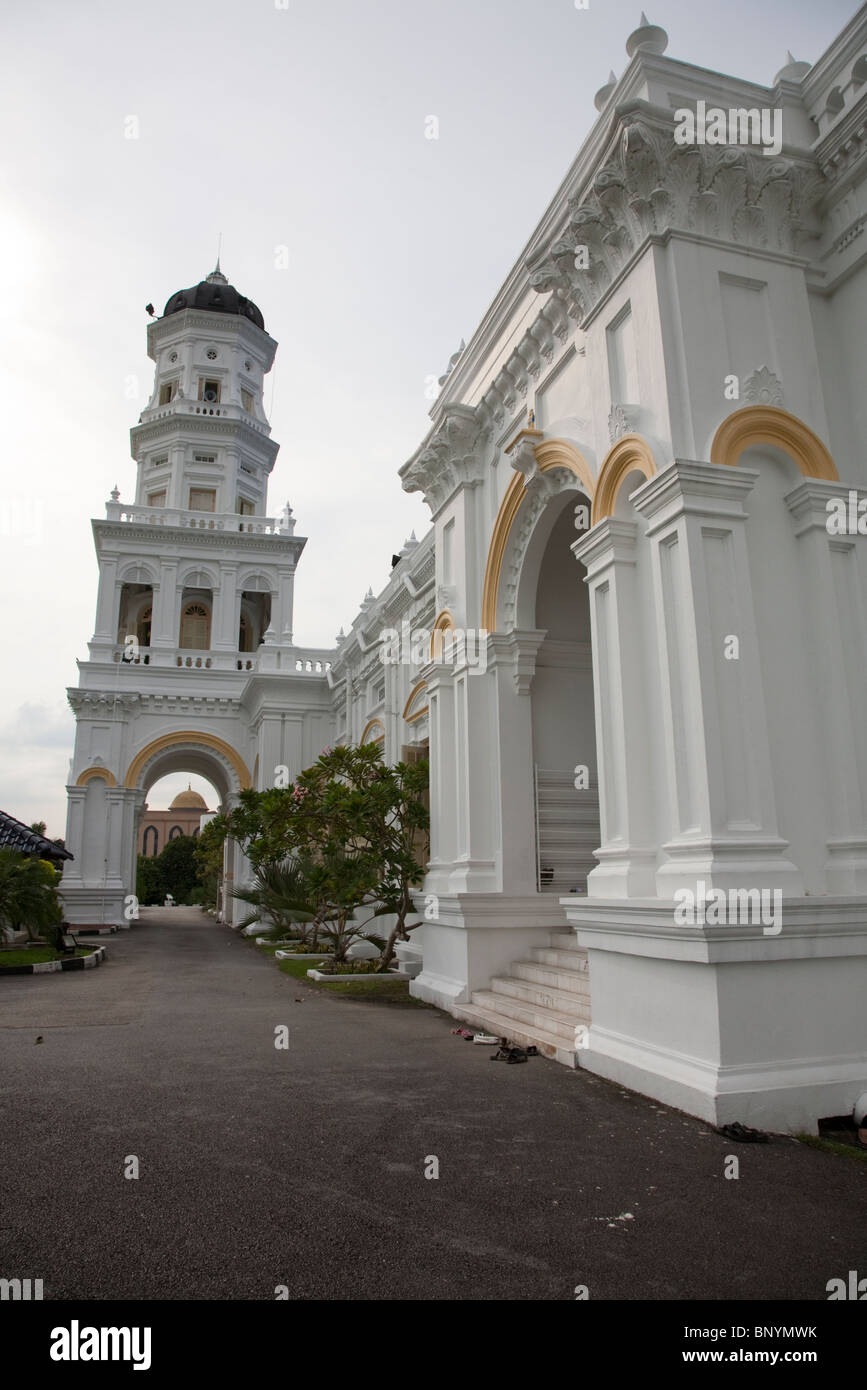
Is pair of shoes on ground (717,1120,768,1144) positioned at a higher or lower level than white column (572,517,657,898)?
lower

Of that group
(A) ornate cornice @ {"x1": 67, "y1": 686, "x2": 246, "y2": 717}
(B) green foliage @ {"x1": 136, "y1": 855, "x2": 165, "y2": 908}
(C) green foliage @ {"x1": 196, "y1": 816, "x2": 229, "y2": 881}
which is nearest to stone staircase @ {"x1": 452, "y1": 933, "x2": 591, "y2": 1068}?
(C) green foliage @ {"x1": 196, "y1": 816, "x2": 229, "y2": 881}

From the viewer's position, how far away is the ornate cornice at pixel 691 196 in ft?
20.4

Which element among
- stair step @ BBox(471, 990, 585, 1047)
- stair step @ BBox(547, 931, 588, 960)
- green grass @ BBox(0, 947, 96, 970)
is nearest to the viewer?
stair step @ BBox(471, 990, 585, 1047)

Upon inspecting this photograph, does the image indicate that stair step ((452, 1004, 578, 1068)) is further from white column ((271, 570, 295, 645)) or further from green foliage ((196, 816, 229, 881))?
white column ((271, 570, 295, 645))

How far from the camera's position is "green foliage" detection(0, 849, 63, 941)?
12703 mm

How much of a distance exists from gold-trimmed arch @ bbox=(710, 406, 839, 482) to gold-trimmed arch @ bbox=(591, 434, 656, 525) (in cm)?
55

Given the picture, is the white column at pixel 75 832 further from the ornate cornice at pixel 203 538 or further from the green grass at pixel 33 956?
the green grass at pixel 33 956

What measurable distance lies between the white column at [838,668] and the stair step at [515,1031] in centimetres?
217

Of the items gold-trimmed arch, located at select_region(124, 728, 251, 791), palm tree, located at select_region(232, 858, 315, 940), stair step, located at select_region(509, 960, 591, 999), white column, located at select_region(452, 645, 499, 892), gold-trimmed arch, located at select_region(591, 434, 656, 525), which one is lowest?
stair step, located at select_region(509, 960, 591, 999)

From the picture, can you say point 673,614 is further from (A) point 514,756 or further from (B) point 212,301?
(B) point 212,301

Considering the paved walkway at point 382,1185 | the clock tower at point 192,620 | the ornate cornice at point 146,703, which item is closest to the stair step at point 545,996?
the paved walkway at point 382,1185

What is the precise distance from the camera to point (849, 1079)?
4844 mm

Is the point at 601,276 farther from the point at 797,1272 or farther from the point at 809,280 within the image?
the point at 797,1272

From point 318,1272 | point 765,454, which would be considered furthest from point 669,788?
point 318,1272
